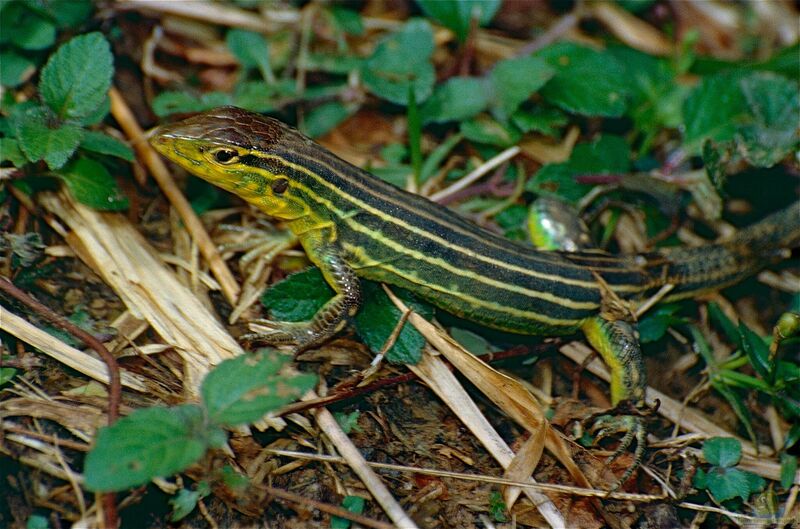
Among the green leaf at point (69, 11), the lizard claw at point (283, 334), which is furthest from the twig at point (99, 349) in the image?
the green leaf at point (69, 11)

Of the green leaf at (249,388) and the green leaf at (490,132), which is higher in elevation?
the green leaf at (490,132)

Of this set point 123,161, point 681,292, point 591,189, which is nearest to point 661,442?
point 681,292

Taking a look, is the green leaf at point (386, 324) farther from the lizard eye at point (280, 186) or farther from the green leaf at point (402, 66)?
the green leaf at point (402, 66)

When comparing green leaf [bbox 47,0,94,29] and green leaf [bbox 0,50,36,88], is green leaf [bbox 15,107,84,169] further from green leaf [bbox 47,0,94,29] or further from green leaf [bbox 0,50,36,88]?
green leaf [bbox 47,0,94,29]

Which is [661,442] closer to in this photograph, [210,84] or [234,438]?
[234,438]

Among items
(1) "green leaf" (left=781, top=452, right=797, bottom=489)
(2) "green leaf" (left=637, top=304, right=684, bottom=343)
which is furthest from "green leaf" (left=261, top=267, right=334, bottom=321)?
(1) "green leaf" (left=781, top=452, right=797, bottom=489)

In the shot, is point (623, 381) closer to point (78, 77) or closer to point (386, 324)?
point (386, 324)
